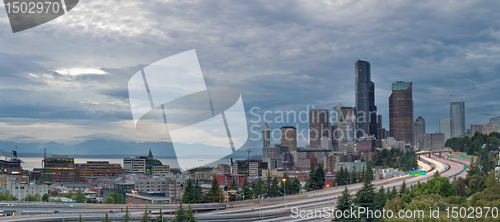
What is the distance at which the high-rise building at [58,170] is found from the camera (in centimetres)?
15675

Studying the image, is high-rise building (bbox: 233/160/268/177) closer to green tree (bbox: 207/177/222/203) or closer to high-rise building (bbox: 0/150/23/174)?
high-rise building (bbox: 0/150/23/174)

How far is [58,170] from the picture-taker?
158375 mm

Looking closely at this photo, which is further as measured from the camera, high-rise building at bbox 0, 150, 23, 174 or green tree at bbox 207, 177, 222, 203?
high-rise building at bbox 0, 150, 23, 174

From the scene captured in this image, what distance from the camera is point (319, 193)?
55.4 m

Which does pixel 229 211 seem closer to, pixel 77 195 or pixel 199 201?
pixel 199 201

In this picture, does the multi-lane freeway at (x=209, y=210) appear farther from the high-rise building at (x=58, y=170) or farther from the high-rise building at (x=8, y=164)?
the high-rise building at (x=58, y=170)

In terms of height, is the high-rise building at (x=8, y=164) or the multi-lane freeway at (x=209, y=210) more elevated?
the multi-lane freeway at (x=209, y=210)

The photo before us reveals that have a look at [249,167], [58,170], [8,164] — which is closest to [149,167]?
[58,170]

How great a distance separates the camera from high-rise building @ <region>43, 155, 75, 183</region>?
156750mm

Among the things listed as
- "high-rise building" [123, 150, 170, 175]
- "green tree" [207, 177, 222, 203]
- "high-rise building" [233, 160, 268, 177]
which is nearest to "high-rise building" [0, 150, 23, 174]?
"high-rise building" [123, 150, 170, 175]

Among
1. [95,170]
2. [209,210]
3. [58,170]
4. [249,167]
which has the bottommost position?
[249,167]

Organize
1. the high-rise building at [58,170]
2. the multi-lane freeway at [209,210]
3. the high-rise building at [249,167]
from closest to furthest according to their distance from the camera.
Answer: the multi-lane freeway at [209,210]
the high-rise building at [58,170]
the high-rise building at [249,167]

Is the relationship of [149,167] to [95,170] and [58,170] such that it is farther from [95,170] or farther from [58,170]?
[58,170]

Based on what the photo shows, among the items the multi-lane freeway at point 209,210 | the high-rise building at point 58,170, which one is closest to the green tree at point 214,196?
the multi-lane freeway at point 209,210
